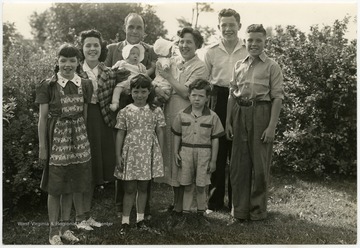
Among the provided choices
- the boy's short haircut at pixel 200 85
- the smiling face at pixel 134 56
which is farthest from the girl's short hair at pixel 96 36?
the boy's short haircut at pixel 200 85

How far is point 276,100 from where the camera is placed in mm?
4180

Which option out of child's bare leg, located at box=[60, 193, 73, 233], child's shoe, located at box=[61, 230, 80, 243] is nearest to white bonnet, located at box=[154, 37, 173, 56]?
child's bare leg, located at box=[60, 193, 73, 233]

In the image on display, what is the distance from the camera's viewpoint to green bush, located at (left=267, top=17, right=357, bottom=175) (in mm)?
5965

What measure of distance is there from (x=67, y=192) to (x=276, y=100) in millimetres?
2090

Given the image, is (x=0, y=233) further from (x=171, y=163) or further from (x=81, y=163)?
(x=171, y=163)

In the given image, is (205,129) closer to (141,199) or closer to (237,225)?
(141,199)

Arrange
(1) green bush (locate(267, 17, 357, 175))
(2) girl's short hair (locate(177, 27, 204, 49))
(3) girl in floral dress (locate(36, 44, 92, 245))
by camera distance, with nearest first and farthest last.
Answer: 1. (3) girl in floral dress (locate(36, 44, 92, 245))
2. (2) girl's short hair (locate(177, 27, 204, 49))
3. (1) green bush (locate(267, 17, 357, 175))

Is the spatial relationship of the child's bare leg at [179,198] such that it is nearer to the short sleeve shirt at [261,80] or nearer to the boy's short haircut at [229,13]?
the short sleeve shirt at [261,80]

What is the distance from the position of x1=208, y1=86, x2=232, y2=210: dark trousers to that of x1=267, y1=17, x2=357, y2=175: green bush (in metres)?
1.66

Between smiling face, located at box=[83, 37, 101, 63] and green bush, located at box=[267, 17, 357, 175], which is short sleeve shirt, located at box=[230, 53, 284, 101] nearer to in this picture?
smiling face, located at box=[83, 37, 101, 63]

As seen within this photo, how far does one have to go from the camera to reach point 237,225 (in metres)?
4.33

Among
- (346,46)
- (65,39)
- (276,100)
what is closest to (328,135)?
(346,46)

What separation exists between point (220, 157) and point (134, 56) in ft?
4.79

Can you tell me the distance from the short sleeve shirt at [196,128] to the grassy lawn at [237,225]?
2.63 ft
